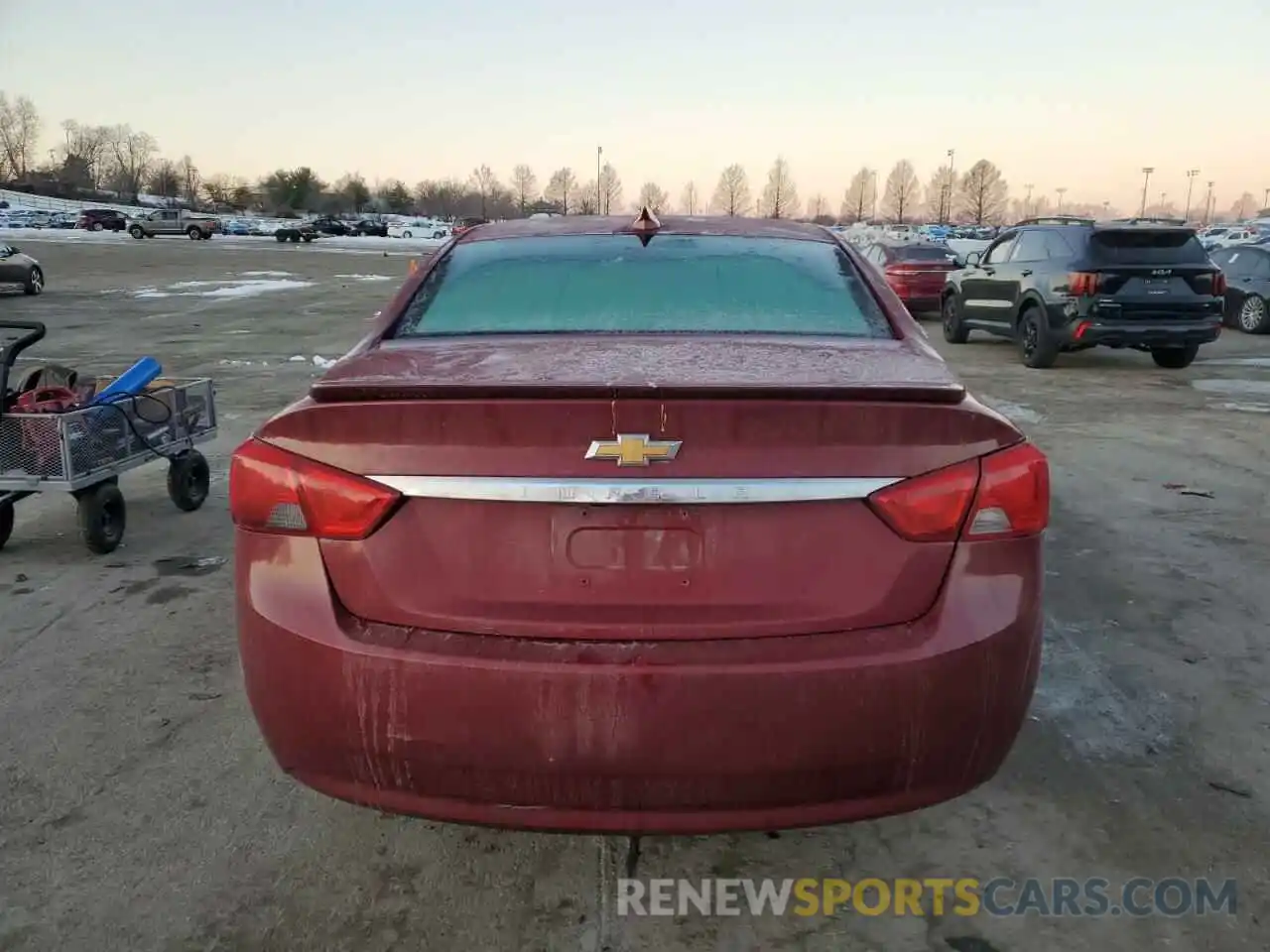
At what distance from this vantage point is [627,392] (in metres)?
2.10

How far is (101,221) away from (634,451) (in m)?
90.4

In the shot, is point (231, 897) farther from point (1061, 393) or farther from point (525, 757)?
point (1061, 393)

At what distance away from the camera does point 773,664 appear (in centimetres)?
207

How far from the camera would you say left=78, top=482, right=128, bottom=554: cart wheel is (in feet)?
17.2

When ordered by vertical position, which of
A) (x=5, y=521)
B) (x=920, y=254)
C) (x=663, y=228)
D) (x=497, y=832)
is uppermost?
(x=663, y=228)

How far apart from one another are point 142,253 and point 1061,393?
43.2 m

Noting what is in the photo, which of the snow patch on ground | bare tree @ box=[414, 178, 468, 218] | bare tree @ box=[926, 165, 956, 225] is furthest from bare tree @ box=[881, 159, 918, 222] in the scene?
the snow patch on ground

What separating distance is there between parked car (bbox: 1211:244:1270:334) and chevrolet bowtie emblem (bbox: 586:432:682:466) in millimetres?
18356

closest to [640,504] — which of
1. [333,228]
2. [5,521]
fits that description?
[5,521]

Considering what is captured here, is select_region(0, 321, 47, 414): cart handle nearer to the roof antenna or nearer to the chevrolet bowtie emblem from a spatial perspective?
the roof antenna

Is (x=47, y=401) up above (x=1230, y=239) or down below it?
below

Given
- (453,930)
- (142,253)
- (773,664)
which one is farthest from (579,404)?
(142,253)

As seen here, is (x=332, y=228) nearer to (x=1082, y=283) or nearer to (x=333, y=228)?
(x=333, y=228)

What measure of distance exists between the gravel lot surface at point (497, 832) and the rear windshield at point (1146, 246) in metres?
7.03
